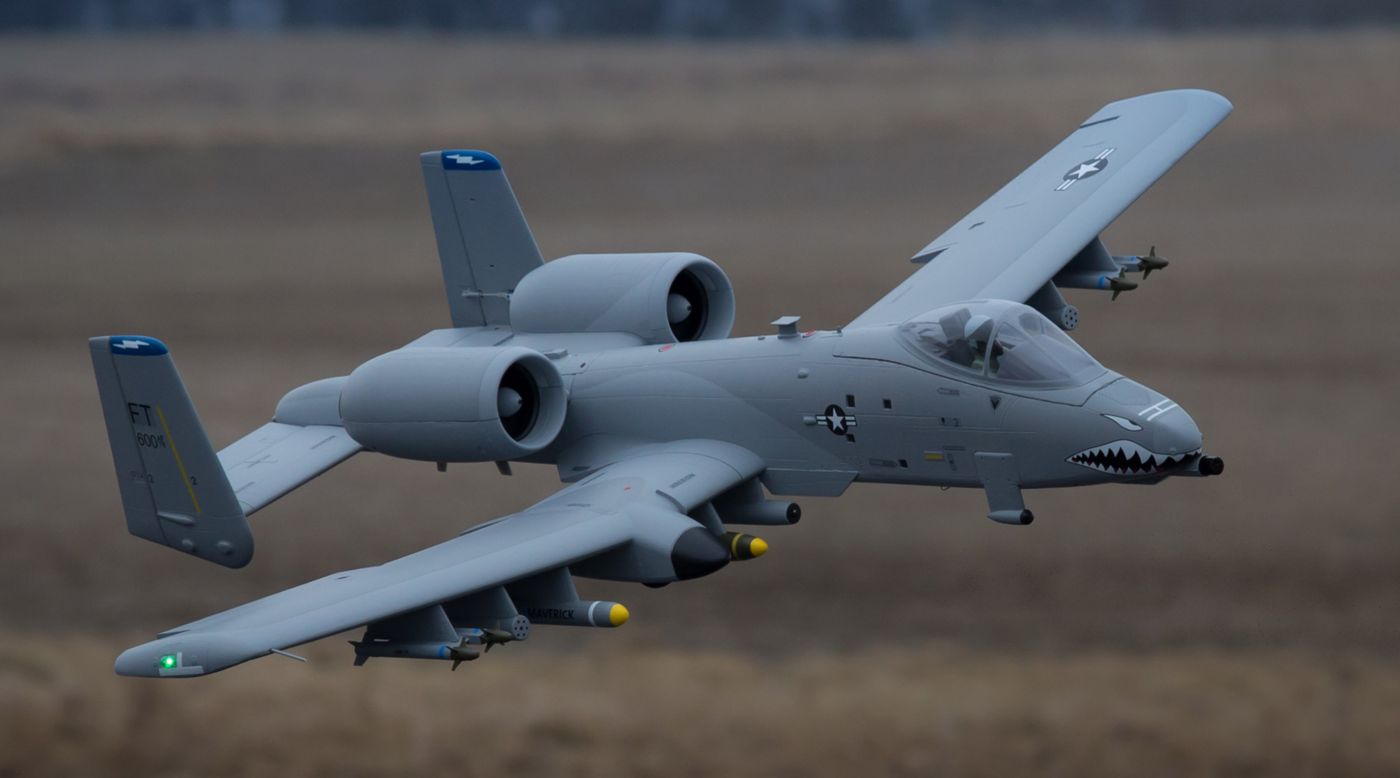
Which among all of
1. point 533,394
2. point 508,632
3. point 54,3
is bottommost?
point 508,632

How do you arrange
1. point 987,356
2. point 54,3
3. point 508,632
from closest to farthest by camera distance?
point 508,632
point 987,356
point 54,3

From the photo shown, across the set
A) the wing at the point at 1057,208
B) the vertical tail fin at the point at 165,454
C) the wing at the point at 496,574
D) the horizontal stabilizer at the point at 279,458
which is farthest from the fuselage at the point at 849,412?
the vertical tail fin at the point at 165,454

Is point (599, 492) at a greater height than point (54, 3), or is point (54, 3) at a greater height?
point (54, 3)

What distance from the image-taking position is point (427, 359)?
20.8 m

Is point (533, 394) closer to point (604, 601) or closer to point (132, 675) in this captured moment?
point (604, 601)

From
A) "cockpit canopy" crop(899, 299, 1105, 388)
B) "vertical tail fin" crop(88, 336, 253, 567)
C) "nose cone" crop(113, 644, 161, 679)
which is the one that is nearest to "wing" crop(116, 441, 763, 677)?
"nose cone" crop(113, 644, 161, 679)

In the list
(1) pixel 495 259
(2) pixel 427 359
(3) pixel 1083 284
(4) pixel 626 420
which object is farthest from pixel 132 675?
(3) pixel 1083 284

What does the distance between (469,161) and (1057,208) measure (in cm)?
756

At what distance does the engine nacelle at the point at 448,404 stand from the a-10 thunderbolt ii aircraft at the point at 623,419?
0.03 m

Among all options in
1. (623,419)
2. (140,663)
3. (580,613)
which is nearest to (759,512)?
(623,419)

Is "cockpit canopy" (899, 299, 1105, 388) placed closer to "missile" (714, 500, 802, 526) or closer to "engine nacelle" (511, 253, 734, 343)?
"missile" (714, 500, 802, 526)

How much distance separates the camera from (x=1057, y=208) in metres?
24.1

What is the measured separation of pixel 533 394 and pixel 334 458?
2527 millimetres

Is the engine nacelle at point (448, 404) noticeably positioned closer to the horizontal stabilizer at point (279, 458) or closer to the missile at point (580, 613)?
the horizontal stabilizer at point (279, 458)
